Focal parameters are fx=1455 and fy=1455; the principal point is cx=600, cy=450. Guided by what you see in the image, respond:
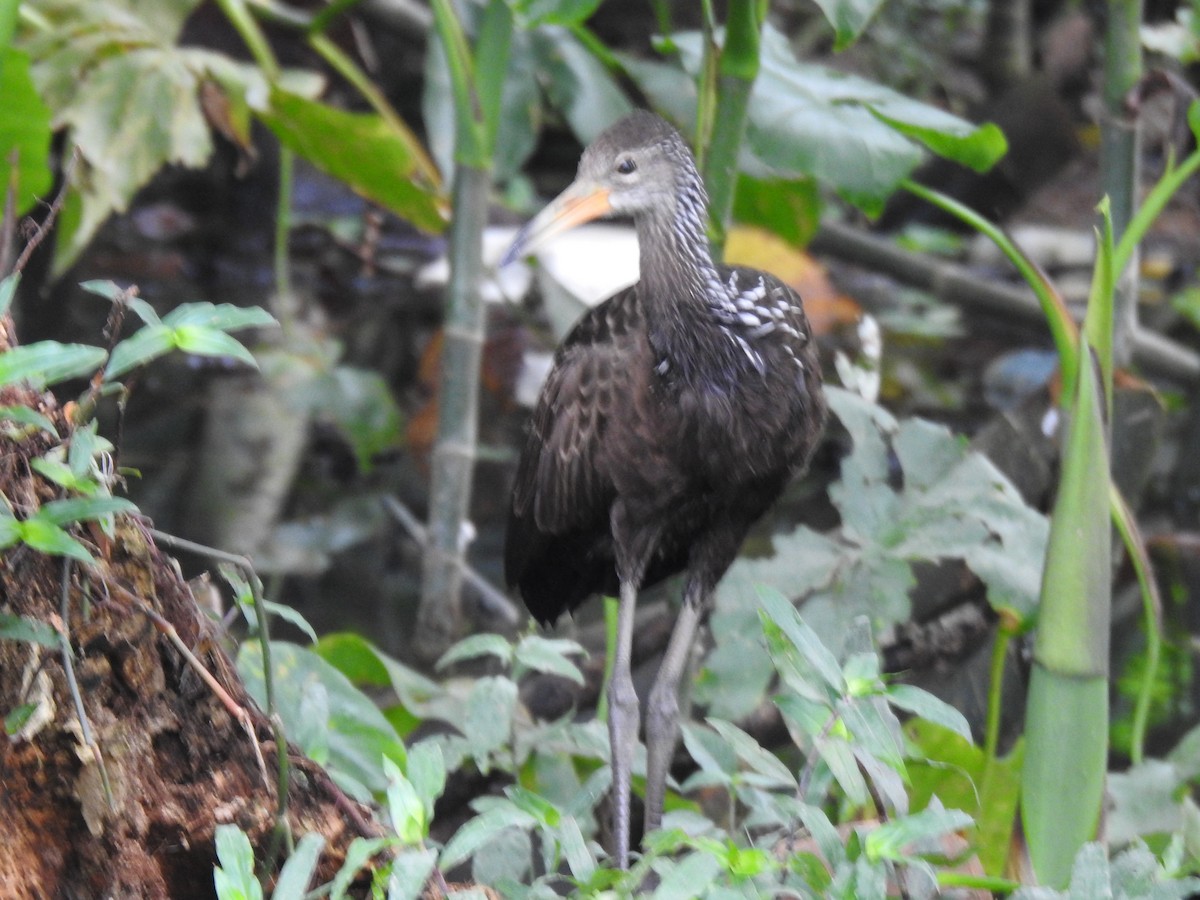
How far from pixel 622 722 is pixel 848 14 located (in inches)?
47.2

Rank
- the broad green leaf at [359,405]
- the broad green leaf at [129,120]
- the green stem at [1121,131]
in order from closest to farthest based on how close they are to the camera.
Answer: the green stem at [1121,131] < the broad green leaf at [129,120] < the broad green leaf at [359,405]

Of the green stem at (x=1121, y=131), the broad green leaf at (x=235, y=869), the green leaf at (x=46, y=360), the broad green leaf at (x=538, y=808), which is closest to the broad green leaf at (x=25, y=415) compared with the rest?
the green leaf at (x=46, y=360)

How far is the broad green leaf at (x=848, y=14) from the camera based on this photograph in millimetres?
2162

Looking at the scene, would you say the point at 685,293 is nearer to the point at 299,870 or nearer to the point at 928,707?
the point at 928,707

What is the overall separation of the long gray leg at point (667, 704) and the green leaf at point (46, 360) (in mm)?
1393

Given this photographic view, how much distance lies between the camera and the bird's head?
248 centimetres

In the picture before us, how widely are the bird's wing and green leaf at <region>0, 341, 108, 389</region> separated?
1.19 meters

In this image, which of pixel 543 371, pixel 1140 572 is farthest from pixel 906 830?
pixel 543 371

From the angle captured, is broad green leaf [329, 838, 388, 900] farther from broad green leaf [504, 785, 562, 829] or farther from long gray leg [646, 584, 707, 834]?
long gray leg [646, 584, 707, 834]

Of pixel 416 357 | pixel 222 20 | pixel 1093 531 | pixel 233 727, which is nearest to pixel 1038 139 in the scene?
pixel 416 357

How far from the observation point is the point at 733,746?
73.2 inches

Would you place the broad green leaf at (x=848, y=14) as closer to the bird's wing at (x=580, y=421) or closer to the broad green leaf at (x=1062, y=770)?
the bird's wing at (x=580, y=421)

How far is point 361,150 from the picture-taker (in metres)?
3.10

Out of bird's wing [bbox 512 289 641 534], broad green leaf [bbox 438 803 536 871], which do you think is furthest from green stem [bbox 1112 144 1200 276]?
broad green leaf [bbox 438 803 536 871]
